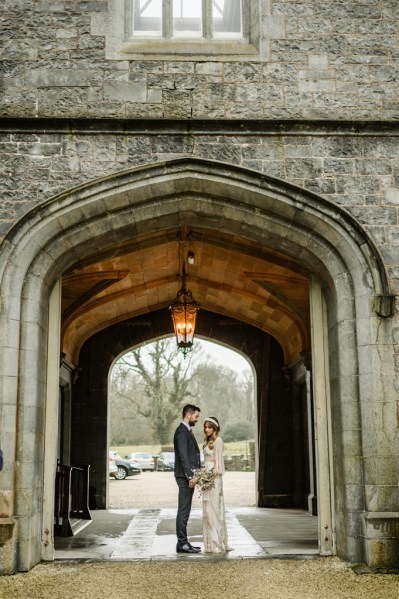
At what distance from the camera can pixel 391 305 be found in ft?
20.5

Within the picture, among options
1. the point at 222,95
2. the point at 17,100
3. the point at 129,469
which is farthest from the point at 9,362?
the point at 129,469

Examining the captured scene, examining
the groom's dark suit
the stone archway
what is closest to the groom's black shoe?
the groom's dark suit

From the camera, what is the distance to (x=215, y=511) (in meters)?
7.16

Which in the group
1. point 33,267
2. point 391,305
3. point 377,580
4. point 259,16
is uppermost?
point 259,16

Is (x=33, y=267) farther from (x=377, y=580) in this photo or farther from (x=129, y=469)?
(x=129, y=469)

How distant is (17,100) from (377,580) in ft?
15.9

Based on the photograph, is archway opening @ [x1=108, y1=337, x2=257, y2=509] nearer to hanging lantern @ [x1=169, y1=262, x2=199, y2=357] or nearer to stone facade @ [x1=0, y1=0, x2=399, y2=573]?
hanging lantern @ [x1=169, y1=262, x2=199, y2=357]

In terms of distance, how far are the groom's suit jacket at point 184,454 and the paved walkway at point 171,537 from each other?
721mm

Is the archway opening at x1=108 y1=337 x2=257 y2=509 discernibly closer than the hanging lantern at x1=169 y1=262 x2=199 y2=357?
No

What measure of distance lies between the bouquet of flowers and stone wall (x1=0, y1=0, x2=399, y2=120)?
3266 millimetres

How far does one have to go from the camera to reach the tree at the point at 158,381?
88.4 feet

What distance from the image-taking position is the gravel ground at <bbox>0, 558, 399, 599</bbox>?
201 inches

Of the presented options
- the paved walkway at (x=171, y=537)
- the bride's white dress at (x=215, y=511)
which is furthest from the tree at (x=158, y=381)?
the bride's white dress at (x=215, y=511)

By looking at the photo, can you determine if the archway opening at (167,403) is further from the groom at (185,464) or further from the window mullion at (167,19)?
the window mullion at (167,19)
